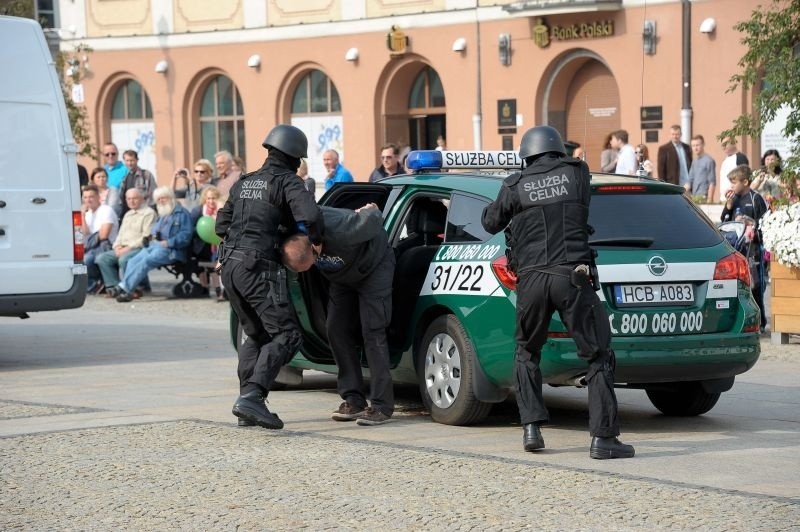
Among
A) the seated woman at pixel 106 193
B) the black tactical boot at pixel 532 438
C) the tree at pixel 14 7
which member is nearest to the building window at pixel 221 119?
the tree at pixel 14 7

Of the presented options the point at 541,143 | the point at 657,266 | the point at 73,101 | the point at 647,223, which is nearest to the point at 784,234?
the point at 647,223

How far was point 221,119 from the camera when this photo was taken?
40.9 meters

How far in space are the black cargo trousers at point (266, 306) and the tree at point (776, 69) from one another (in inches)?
258

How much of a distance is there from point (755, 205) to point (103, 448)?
26.9 ft

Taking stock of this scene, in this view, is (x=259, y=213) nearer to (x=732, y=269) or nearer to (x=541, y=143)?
(x=541, y=143)

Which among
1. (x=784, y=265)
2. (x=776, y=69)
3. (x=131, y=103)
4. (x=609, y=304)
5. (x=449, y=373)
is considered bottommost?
(x=449, y=373)

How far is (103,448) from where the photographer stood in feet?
28.4

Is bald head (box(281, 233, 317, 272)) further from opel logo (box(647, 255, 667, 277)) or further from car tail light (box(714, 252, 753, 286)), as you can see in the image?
car tail light (box(714, 252, 753, 286))

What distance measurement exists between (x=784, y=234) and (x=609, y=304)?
5328 millimetres

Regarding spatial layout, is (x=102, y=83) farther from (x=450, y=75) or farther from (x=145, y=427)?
(x=145, y=427)

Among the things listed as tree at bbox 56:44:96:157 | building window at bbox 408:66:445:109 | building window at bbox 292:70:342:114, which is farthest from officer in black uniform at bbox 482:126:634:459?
building window at bbox 292:70:342:114

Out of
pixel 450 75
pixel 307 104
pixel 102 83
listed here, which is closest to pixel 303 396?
pixel 450 75

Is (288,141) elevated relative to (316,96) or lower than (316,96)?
lower

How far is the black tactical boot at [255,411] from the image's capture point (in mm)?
9188
